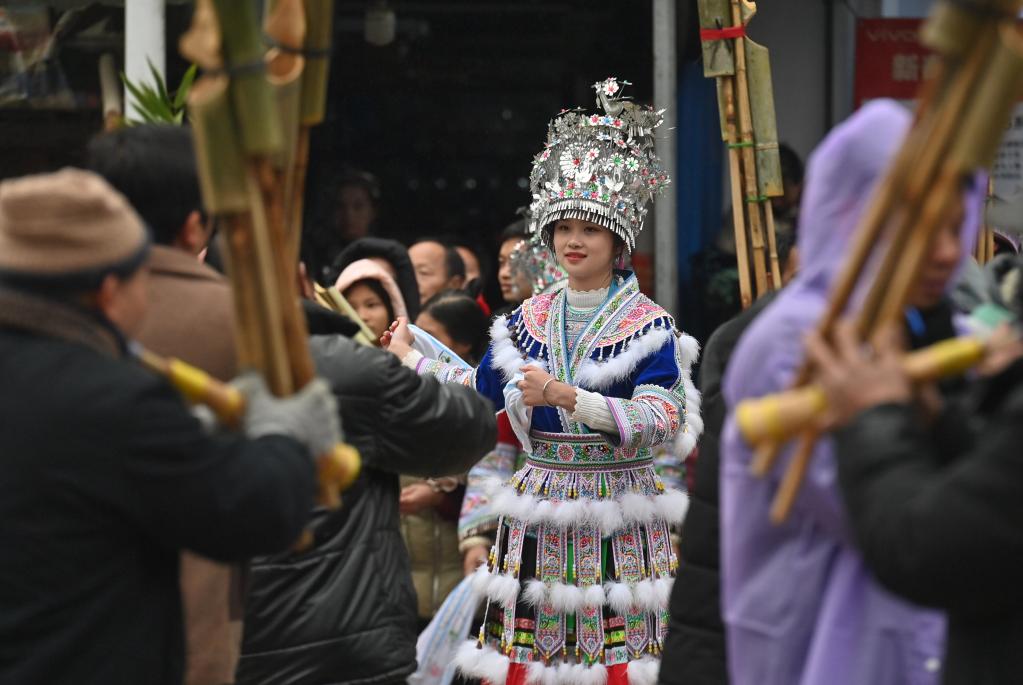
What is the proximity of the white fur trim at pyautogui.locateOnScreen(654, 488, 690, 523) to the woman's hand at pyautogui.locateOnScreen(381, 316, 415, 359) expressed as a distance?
947mm

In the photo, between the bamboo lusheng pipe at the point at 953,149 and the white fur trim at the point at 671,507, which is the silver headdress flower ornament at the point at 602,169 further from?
the bamboo lusheng pipe at the point at 953,149

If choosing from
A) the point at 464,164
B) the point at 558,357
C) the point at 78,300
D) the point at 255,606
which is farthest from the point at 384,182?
the point at 78,300

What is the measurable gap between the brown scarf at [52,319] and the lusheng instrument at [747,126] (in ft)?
7.77

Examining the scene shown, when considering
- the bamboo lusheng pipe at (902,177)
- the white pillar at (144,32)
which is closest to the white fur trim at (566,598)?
the bamboo lusheng pipe at (902,177)

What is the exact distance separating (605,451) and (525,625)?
2.02 feet

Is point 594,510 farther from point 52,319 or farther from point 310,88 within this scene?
point 52,319

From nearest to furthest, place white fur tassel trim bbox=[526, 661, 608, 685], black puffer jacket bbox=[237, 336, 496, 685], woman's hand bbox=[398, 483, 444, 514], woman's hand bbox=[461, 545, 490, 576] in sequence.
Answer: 1. black puffer jacket bbox=[237, 336, 496, 685]
2. white fur tassel trim bbox=[526, 661, 608, 685]
3. woman's hand bbox=[461, 545, 490, 576]
4. woman's hand bbox=[398, 483, 444, 514]

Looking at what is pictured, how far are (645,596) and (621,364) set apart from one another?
0.74 m

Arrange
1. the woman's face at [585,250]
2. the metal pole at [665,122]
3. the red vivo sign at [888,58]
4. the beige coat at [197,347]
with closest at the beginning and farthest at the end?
1. the beige coat at [197,347]
2. the woman's face at [585,250]
3. the metal pole at [665,122]
4. the red vivo sign at [888,58]

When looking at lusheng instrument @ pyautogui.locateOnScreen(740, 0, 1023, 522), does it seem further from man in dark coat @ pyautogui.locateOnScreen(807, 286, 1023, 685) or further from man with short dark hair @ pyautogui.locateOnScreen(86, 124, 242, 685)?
man with short dark hair @ pyautogui.locateOnScreen(86, 124, 242, 685)

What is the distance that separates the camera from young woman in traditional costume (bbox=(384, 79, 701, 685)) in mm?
4953

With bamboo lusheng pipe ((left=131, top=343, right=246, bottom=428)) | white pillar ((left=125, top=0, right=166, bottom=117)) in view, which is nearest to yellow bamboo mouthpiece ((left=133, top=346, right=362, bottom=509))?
bamboo lusheng pipe ((left=131, top=343, right=246, bottom=428))

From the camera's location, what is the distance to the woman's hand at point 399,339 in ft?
16.6

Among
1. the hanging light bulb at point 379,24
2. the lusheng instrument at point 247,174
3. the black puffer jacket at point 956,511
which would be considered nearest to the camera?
the black puffer jacket at point 956,511
